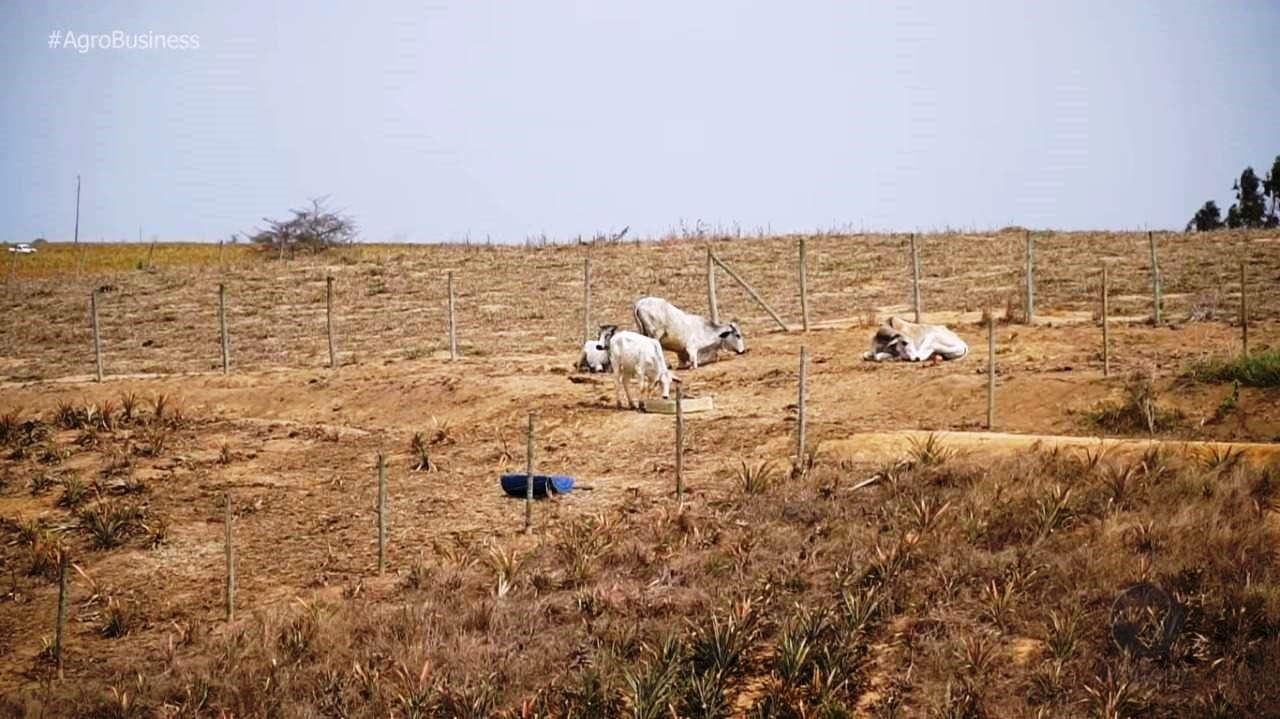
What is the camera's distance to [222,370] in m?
25.3

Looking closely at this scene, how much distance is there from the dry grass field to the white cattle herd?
1.73 feet

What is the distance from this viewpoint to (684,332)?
21844 millimetres

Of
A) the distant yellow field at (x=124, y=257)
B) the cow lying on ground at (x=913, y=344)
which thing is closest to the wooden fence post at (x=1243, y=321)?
the cow lying on ground at (x=913, y=344)

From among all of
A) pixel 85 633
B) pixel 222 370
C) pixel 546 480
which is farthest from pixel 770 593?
pixel 222 370

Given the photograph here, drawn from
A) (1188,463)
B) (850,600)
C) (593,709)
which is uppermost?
(1188,463)

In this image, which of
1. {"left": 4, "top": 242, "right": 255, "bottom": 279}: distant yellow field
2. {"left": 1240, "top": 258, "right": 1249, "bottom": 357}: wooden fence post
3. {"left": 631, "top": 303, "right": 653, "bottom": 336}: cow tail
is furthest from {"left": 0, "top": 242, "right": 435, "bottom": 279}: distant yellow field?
{"left": 1240, "top": 258, "right": 1249, "bottom": 357}: wooden fence post

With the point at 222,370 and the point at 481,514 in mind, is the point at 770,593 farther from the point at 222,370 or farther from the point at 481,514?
the point at 222,370

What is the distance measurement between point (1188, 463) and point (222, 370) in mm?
18582

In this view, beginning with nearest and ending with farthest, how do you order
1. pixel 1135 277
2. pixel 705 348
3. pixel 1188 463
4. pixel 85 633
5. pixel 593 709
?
pixel 593 709 < pixel 85 633 < pixel 1188 463 < pixel 705 348 < pixel 1135 277

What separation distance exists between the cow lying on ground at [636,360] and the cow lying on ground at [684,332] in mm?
3648

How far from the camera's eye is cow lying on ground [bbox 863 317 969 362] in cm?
2005

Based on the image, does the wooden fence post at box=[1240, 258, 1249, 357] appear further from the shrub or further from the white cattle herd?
the white cattle herd

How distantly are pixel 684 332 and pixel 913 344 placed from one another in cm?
392

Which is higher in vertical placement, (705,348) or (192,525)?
(705,348)
